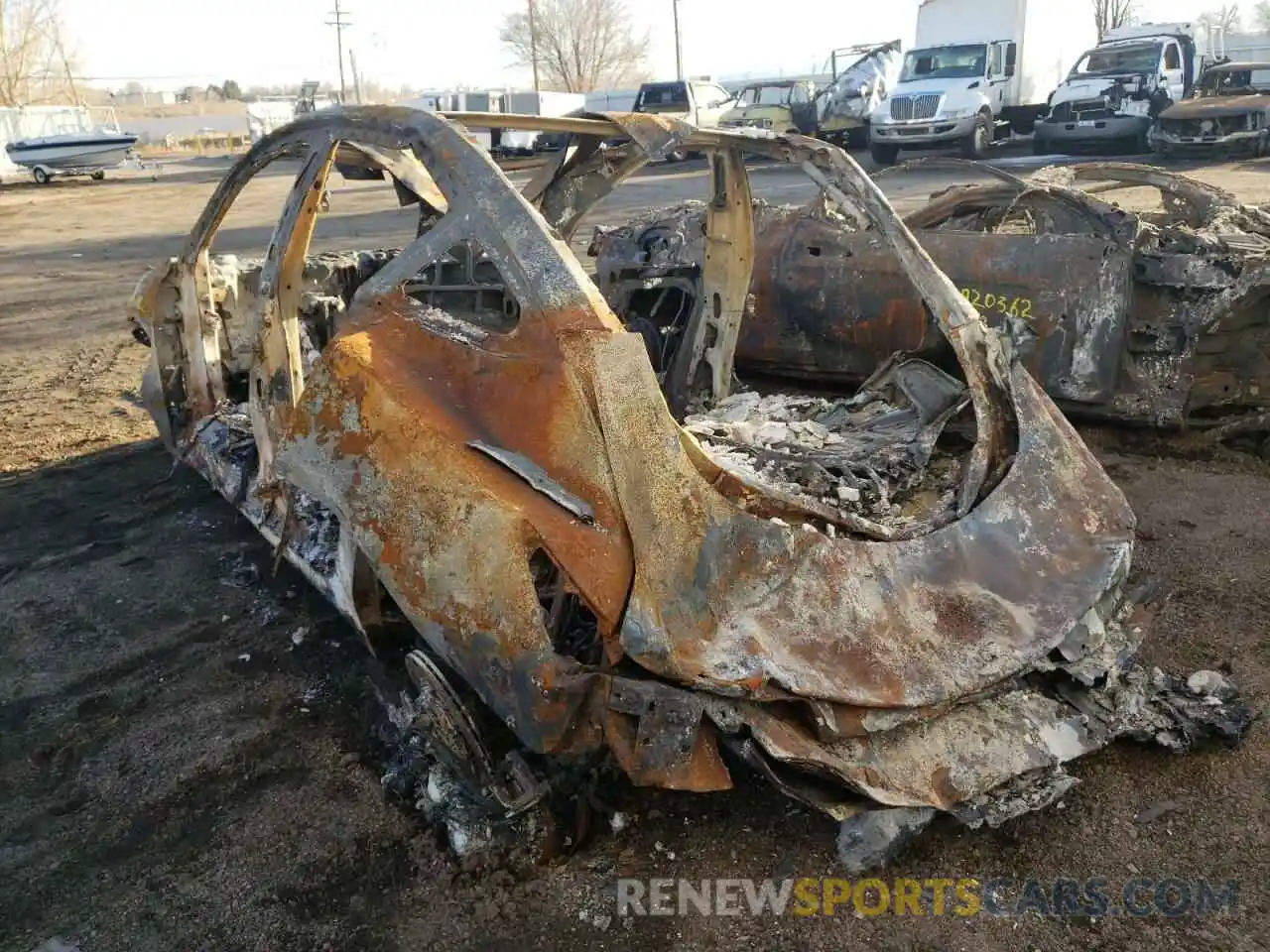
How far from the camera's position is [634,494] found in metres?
2.33

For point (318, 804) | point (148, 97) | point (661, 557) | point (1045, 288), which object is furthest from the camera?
point (148, 97)

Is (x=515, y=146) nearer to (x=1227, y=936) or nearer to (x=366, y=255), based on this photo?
(x=366, y=255)

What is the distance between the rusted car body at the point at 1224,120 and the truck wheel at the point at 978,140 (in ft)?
10.1

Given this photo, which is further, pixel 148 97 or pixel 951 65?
pixel 148 97

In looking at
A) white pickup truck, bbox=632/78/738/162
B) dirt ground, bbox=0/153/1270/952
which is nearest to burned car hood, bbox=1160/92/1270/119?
white pickup truck, bbox=632/78/738/162

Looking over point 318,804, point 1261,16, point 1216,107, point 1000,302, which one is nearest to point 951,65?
A: point 1216,107

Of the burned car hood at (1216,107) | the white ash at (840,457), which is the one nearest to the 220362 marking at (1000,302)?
the white ash at (840,457)

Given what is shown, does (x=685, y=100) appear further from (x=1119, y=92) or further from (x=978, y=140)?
(x=1119, y=92)

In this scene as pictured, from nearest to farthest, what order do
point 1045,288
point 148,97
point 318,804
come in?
1. point 318,804
2. point 1045,288
3. point 148,97

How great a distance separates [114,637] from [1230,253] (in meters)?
5.41

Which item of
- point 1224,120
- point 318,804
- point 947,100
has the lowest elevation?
point 318,804

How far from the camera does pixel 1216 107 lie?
16.3 meters

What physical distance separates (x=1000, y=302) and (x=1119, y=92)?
15.7m

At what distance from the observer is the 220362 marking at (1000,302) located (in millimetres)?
5199
